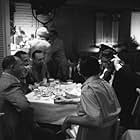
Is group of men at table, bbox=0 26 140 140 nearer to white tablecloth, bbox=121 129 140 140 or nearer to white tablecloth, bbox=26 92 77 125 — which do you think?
white tablecloth, bbox=26 92 77 125

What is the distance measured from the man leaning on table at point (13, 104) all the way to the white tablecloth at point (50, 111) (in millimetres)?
342

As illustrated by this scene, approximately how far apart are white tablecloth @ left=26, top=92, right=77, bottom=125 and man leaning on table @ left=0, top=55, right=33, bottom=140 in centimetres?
34

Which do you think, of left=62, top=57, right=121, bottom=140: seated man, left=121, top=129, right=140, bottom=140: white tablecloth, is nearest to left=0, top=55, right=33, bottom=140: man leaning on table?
left=62, top=57, right=121, bottom=140: seated man

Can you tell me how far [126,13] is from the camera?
6551 millimetres

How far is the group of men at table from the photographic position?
1.63m

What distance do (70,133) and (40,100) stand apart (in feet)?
2.25

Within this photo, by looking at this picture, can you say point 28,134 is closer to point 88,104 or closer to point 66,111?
point 66,111

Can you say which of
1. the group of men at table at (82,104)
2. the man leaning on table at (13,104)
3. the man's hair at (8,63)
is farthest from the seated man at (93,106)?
the man's hair at (8,63)

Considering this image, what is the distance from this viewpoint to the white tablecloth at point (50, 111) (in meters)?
2.64

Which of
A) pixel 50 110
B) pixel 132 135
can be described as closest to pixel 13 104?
pixel 50 110

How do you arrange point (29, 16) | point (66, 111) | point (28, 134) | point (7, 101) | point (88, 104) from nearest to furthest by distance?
1. point (88, 104)
2. point (7, 101)
3. point (28, 134)
4. point (66, 111)
5. point (29, 16)

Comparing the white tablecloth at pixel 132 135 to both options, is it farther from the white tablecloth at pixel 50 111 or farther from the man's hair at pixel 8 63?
the man's hair at pixel 8 63

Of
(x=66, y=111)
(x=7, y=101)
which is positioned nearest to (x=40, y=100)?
(x=66, y=111)

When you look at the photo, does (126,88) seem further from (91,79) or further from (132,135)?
(91,79)
